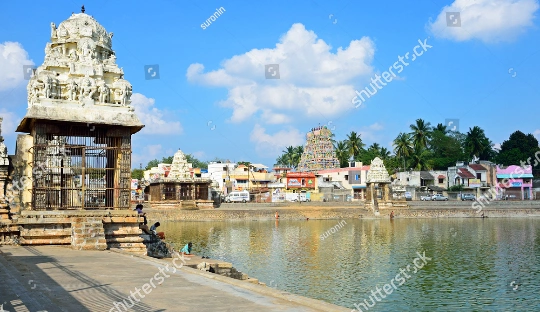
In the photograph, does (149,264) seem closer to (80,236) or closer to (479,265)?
(80,236)

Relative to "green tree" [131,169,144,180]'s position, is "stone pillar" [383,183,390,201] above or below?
below

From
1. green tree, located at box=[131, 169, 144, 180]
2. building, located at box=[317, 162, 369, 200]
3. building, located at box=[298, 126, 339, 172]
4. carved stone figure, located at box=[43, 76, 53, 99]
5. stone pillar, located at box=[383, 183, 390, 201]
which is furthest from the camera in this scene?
green tree, located at box=[131, 169, 144, 180]

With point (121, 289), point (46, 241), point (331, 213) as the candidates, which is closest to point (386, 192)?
point (331, 213)

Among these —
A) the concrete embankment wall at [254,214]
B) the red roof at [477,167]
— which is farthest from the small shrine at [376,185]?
the red roof at [477,167]

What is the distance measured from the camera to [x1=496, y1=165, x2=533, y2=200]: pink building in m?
72.4

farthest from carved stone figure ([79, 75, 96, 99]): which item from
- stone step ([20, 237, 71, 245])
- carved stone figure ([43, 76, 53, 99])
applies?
stone step ([20, 237, 71, 245])

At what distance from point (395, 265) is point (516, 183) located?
59.2 metres

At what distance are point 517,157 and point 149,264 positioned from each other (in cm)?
8552

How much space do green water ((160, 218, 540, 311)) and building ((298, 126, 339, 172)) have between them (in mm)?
52314

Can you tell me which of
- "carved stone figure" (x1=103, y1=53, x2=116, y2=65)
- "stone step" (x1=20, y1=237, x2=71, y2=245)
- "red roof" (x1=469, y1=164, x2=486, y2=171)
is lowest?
"stone step" (x1=20, y1=237, x2=71, y2=245)

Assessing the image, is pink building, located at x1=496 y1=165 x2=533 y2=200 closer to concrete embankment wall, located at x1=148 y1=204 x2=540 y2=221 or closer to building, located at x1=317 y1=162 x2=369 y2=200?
concrete embankment wall, located at x1=148 y1=204 x2=540 y2=221

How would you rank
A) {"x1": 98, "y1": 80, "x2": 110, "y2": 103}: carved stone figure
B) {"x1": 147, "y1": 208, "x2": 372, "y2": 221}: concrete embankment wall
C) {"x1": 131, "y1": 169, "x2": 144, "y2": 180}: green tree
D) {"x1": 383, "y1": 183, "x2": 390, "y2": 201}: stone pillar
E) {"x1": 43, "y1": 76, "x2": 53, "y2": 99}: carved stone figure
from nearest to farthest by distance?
{"x1": 43, "y1": 76, "x2": 53, "y2": 99}: carved stone figure
{"x1": 98, "y1": 80, "x2": 110, "y2": 103}: carved stone figure
{"x1": 147, "y1": 208, "x2": 372, "y2": 221}: concrete embankment wall
{"x1": 383, "y1": 183, "x2": 390, "y2": 201}: stone pillar
{"x1": 131, "y1": 169, "x2": 144, "y2": 180}: green tree

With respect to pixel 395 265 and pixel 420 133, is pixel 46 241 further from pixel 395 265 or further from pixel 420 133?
pixel 420 133

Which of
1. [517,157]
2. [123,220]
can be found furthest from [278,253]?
[517,157]
